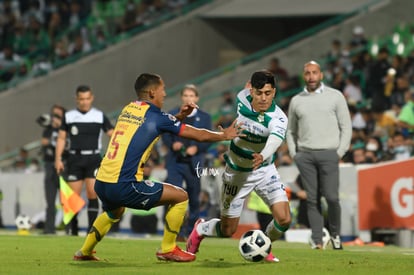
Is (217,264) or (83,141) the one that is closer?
(217,264)

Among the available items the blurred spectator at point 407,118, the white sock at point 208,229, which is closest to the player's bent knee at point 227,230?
the white sock at point 208,229

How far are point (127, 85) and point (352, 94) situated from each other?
895 cm

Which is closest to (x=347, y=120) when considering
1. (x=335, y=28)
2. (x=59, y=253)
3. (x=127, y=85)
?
(x=59, y=253)

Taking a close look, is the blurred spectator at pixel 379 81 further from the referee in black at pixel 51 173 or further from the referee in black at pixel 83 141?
the referee in black at pixel 83 141

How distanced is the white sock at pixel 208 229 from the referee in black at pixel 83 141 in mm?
4816

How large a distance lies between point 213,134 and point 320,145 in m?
4.41

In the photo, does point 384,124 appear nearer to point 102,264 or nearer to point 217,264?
point 217,264

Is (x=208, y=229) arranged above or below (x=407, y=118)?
below

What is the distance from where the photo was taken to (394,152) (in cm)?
2122

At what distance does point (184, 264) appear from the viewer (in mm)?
12633

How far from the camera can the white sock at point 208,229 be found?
44.1ft

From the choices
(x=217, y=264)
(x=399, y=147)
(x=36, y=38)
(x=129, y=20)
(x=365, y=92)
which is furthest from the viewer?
(x=36, y=38)

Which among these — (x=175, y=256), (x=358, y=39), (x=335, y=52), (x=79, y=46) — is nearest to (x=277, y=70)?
(x=335, y=52)

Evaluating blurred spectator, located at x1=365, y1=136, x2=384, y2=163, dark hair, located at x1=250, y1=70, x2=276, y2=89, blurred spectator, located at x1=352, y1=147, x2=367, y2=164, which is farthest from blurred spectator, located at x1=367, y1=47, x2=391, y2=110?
dark hair, located at x1=250, y1=70, x2=276, y2=89
